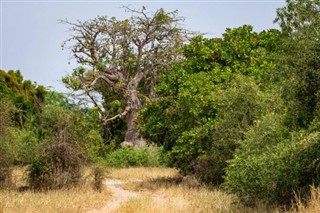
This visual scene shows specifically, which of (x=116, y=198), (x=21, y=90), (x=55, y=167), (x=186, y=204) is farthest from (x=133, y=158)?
(x=186, y=204)

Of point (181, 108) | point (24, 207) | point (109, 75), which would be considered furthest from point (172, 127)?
point (109, 75)

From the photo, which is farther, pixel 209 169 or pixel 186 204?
pixel 209 169

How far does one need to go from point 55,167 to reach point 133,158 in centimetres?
1832

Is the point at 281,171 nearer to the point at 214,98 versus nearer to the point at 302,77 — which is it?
the point at 302,77

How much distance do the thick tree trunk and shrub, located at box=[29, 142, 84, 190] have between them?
22.2 meters

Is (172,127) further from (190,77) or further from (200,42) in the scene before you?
(200,42)

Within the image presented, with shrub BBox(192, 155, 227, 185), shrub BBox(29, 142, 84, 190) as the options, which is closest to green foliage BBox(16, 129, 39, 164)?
shrub BBox(29, 142, 84, 190)

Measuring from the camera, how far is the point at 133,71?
46.8m

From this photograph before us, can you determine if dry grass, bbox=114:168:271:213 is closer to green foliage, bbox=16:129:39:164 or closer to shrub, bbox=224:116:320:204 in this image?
shrub, bbox=224:116:320:204

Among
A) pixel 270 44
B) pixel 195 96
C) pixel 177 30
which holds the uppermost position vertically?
pixel 177 30

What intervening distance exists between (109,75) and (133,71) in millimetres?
4022

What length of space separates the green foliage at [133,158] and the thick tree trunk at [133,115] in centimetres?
377

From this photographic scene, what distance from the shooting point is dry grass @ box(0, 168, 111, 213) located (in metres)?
12.7

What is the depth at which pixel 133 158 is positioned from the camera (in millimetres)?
38281
